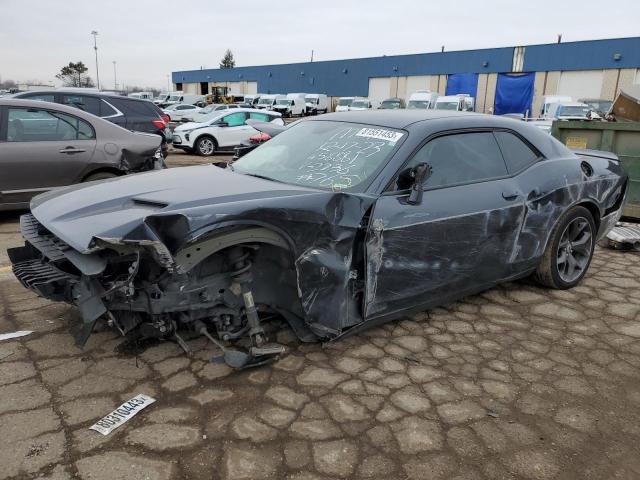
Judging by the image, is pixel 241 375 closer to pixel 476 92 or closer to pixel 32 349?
pixel 32 349

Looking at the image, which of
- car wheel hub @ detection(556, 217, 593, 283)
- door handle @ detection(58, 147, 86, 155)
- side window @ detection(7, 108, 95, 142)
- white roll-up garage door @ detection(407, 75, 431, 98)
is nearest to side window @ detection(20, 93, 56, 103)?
side window @ detection(7, 108, 95, 142)

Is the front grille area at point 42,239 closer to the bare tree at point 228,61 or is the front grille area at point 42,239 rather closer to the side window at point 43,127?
the side window at point 43,127

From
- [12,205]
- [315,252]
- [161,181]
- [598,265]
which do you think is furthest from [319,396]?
[12,205]

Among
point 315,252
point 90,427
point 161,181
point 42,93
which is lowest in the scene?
point 90,427

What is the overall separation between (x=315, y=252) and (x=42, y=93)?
8.64 metres

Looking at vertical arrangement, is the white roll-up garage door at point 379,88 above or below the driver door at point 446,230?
above

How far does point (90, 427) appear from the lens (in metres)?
2.53

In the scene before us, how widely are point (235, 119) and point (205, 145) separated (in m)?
1.36

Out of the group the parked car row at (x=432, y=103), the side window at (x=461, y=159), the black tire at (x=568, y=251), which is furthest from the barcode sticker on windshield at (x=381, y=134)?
the parked car row at (x=432, y=103)

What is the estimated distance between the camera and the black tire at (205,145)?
15.5 meters

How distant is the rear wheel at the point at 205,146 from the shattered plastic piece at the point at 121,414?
1344 centimetres

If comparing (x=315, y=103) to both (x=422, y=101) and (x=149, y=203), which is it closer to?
(x=422, y=101)

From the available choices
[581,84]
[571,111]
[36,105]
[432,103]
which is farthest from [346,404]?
[581,84]

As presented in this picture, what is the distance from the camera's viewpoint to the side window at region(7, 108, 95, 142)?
6.15m
